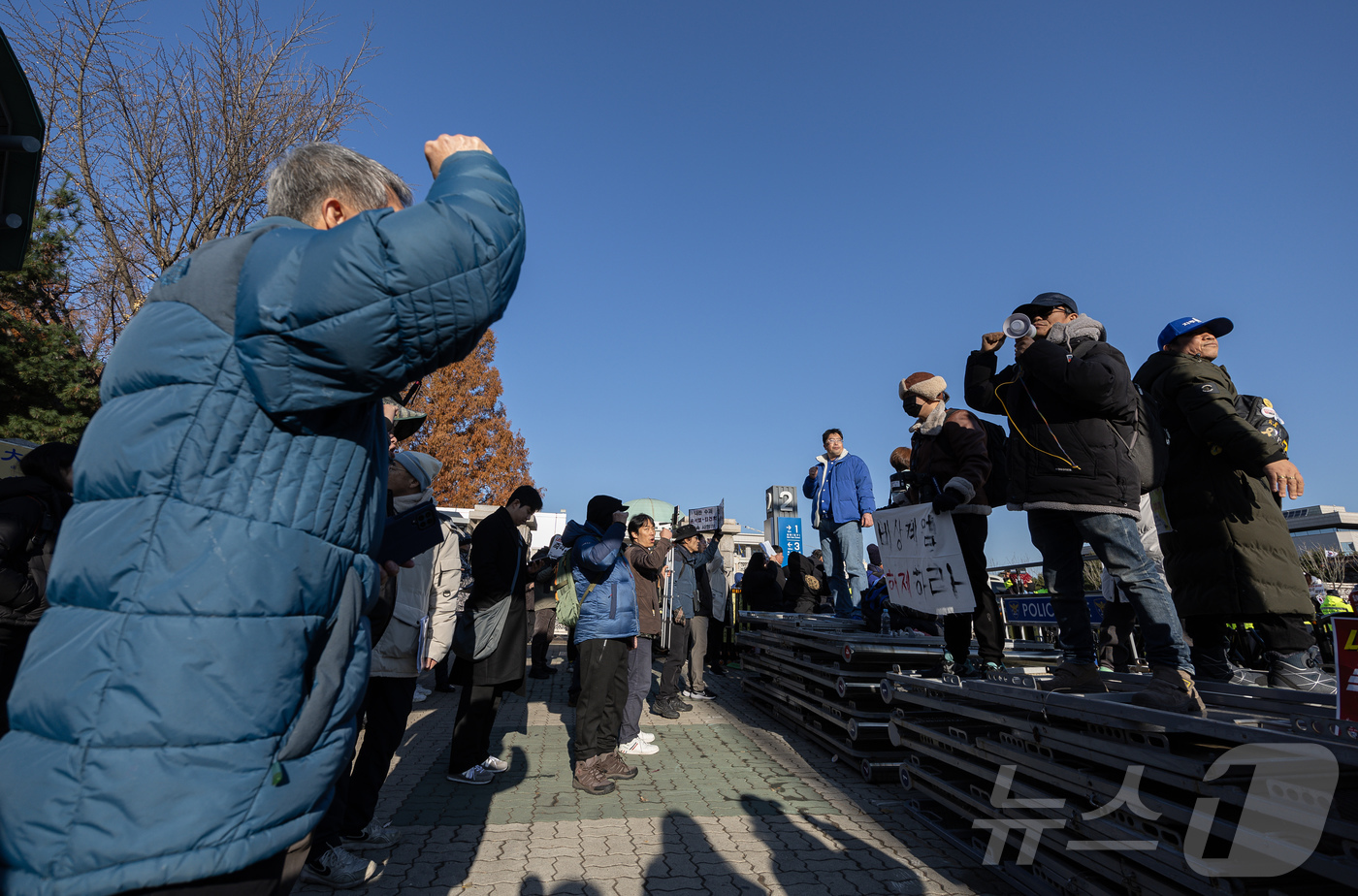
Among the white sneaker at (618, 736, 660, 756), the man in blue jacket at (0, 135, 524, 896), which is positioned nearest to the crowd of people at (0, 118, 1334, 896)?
the man in blue jacket at (0, 135, 524, 896)

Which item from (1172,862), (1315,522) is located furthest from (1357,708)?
(1315,522)

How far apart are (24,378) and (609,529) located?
13090mm

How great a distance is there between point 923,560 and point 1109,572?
1910 mm

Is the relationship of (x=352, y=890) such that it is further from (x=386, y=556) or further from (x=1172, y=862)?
(x=1172, y=862)

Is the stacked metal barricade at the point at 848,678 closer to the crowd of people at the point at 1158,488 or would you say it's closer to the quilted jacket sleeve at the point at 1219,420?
the crowd of people at the point at 1158,488

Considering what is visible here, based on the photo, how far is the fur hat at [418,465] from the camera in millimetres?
4297

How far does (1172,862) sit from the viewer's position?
8.44ft

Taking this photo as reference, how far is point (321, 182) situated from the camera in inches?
62.2

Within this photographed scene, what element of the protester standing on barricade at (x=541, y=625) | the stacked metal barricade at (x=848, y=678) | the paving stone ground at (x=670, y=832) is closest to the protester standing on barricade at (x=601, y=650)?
the paving stone ground at (x=670, y=832)

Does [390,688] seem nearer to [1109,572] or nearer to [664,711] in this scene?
[1109,572]

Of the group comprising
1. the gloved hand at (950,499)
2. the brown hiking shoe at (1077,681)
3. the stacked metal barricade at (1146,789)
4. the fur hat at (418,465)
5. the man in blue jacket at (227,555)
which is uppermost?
the fur hat at (418,465)

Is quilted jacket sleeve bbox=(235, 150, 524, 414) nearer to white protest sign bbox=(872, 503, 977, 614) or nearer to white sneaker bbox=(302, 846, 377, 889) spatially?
white sneaker bbox=(302, 846, 377, 889)

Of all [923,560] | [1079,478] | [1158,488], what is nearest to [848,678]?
[923,560]

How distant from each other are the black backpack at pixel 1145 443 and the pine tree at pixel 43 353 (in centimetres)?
1566
